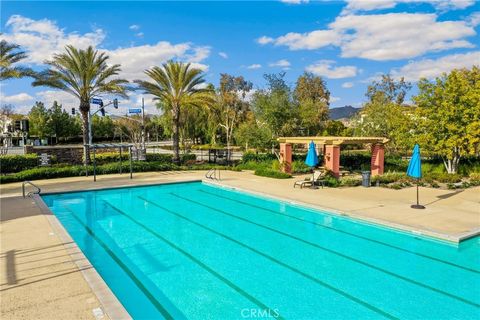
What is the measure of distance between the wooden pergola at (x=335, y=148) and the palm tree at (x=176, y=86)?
25.0 ft

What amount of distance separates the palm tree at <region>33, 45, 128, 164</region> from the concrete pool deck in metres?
6.34

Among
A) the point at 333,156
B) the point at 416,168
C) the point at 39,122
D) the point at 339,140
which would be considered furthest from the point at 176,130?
the point at 39,122

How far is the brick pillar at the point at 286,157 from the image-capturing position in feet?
75.1

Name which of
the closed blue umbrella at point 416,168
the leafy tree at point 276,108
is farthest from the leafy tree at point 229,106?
the closed blue umbrella at point 416,168

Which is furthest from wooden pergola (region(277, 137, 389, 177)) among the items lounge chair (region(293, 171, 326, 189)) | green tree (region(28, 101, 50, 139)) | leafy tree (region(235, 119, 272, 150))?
green tree (region(28, 101, 50, 139))

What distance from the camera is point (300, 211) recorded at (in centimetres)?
1382

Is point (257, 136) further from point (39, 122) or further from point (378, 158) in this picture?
point (39, 122)

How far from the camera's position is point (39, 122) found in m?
53.0

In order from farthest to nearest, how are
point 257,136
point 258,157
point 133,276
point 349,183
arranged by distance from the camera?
point 258,157 < point 257,136 < point 349,183 < point 133,276

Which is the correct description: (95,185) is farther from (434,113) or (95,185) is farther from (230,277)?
(434,113)

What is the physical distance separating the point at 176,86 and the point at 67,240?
737 inches

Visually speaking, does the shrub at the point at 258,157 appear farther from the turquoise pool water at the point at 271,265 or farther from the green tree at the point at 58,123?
the green tree at the point at 58,123

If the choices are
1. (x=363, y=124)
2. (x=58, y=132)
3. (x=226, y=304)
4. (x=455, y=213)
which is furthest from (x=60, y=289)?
(x=58, y=132)

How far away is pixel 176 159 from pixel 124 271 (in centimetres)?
1916
